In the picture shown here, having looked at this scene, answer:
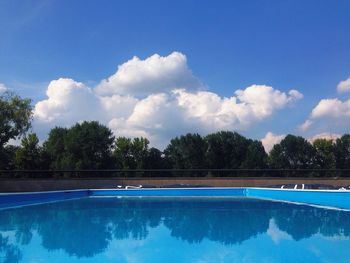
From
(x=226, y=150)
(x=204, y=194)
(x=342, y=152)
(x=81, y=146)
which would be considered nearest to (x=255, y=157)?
(x=226, y=150)

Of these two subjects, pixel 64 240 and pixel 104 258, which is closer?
pixel 104 258

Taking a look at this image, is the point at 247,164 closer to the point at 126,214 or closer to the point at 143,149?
the point at 143,149

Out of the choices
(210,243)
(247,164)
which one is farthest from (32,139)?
(210,243)

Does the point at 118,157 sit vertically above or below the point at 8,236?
above

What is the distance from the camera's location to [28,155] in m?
30.3

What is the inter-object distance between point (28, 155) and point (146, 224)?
22144 millimetres

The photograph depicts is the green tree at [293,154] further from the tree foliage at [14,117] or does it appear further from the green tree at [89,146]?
the tree foliage at [14,117]

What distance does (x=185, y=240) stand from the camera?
26.6 ft

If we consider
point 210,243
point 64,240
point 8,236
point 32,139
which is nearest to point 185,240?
point 210,243

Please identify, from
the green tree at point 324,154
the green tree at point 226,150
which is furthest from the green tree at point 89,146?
the green tree at point 324,154

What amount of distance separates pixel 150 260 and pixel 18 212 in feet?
27.5

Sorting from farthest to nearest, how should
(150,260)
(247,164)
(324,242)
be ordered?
(247,164) → (324,242) → (150,260)

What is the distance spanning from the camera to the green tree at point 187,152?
122ft

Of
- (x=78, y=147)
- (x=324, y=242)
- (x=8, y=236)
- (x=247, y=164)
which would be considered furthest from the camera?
(x=247, y=164)
